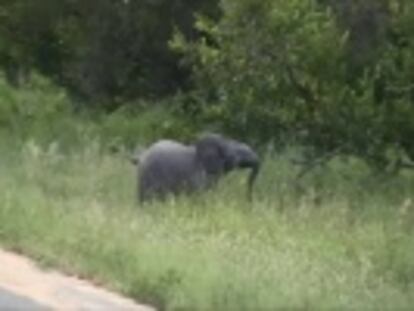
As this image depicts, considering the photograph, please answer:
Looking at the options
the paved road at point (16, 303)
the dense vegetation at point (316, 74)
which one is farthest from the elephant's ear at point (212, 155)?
the paved road at point (16, 303)

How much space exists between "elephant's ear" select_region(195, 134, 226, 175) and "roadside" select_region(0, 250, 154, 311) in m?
4.00

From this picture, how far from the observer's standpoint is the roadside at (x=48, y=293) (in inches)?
336

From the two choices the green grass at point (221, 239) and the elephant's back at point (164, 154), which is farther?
the elephant's back at point (164, 154)

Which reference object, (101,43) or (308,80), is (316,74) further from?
(101,43)

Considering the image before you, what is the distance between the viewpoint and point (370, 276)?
32.2 feet

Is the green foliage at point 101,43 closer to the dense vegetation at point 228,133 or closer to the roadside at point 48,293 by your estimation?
the dense vegetation at point 228,133

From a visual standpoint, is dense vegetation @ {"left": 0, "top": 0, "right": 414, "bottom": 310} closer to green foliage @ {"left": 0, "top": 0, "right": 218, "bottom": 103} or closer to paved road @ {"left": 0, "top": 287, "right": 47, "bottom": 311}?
green foliage @ {"left": 0, "top": 0, "right": 218, "bottom": 103}

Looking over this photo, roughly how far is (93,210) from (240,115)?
13.1 ft

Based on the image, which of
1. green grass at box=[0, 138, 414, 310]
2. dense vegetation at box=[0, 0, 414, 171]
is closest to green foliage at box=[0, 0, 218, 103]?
dense vegetation at box=[0, 0, 414, 171]

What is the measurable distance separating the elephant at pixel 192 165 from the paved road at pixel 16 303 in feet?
15.0

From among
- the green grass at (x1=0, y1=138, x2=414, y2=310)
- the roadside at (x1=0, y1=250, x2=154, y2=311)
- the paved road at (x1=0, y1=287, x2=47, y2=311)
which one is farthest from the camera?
the green grass at (x1=0, y1=138, x2=414, y2=310)

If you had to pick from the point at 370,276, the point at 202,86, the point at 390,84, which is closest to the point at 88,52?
the point at 202,86

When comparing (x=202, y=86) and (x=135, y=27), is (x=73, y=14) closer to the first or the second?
(x=135, y=27)

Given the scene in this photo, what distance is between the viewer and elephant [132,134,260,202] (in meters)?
13.3
